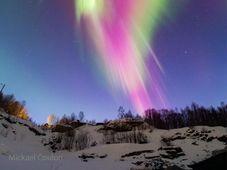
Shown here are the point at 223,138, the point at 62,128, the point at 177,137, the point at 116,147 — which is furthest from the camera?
the point at 62,128

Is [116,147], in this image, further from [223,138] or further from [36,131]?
[36,131]

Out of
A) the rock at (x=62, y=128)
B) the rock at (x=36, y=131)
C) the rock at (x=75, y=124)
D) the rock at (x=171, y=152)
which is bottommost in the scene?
the rock at (x=171, y=152)

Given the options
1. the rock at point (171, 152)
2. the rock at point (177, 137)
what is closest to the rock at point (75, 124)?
the rock at point (177, 137)

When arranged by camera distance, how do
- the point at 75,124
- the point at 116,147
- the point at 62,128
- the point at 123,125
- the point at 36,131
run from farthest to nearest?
the point at 75,124, the point at 62,128, the point at 123,125, the point at 36,131, the point at 116,147

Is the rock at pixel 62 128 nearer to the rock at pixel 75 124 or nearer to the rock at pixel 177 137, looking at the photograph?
the rock at pixel 75 124

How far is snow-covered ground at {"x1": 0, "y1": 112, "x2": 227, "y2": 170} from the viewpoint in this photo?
19.1 m

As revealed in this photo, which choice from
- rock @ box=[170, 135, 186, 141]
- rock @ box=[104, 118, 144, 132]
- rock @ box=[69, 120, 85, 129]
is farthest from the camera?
rock @ box=[69, 120, 85, 129]

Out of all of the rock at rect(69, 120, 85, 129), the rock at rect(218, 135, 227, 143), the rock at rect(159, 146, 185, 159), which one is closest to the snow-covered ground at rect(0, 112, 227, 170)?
the rock at rect(159, 146, 185, 159)

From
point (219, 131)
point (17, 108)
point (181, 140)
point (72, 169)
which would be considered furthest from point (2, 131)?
point (17, 108)

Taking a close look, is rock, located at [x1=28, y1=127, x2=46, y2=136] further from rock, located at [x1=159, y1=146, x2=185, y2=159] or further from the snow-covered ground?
rock, located at [x1=159, y1=146, x2=185, y2=159]

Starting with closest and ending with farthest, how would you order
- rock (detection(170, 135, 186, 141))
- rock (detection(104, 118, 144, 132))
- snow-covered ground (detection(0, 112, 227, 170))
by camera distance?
1. snow-covered ground (detection(0, 112, 227, 170))
2. rock (detection(170, 135, 186, 141))
3. rock (detection(104, 118, 144, 132))

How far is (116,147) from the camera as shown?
24.4 meters

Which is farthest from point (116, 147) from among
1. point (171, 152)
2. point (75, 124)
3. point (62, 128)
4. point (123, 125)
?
point (75, 124)

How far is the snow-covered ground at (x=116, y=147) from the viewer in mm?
19094
